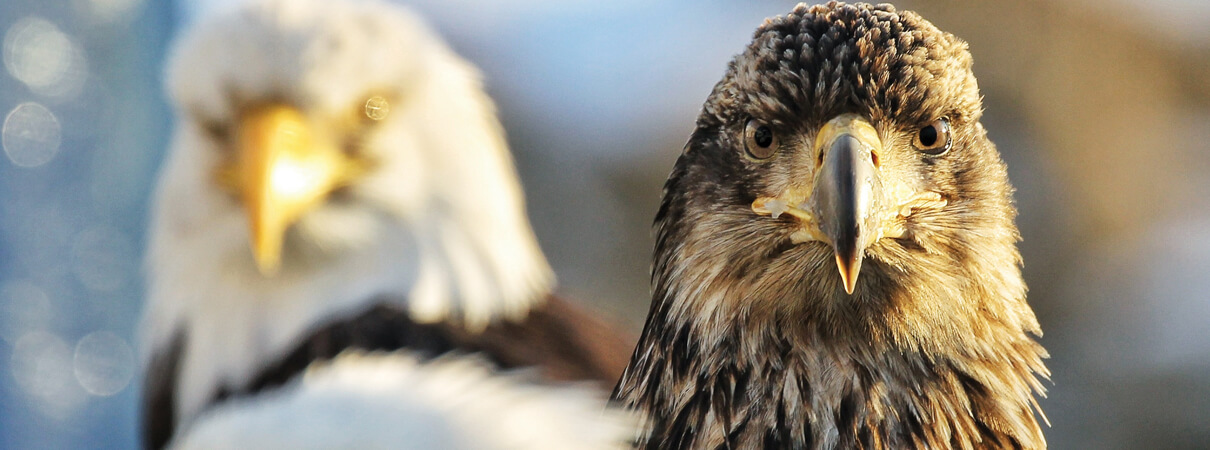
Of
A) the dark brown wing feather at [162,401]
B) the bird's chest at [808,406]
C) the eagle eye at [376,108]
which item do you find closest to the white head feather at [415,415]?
the bird's chest at [808,406]

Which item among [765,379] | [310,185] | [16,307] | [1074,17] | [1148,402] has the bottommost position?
[1148,402]

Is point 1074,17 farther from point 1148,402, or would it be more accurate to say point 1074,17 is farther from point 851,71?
point 851,71

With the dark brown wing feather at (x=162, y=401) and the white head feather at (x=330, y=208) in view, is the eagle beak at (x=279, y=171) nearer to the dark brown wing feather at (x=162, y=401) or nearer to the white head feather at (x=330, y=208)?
the white head feather at (x=330, y=208)

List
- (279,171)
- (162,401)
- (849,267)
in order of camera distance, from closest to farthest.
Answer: (849,267)
(279,171)
(162,401)

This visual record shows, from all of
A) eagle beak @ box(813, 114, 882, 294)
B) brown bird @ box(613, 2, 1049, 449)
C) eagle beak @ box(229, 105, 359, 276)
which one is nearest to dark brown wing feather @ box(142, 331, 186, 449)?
eagle beak @ box(229, 105, 359, 276)

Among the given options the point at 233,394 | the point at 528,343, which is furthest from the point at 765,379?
the point at 233,394

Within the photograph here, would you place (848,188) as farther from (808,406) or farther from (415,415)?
(415,415)

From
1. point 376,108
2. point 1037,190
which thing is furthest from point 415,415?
point 1037,190
